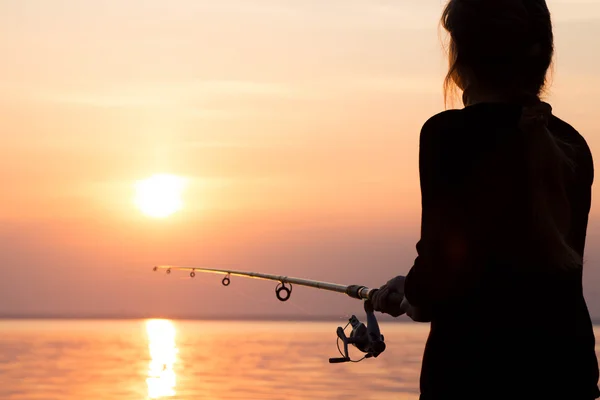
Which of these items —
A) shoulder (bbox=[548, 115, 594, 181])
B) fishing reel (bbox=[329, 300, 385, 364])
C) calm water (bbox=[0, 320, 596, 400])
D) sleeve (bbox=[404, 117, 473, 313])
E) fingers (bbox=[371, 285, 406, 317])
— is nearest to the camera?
sleeve (bbox=[404, 117, 473, 313])

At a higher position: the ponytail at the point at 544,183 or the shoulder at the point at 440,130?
the shoulder at the point at 440,130

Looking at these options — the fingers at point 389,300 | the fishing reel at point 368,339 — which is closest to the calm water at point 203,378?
the fishing reel at point 368,339

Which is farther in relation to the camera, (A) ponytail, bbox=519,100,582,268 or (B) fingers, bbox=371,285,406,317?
(B) fingers, bbox=371,285,406,317

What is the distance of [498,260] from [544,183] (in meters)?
0.23

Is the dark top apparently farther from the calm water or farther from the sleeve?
the calm water

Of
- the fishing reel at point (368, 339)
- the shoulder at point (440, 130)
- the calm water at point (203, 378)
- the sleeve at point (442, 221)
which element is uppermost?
the calm water at point (203, 378)

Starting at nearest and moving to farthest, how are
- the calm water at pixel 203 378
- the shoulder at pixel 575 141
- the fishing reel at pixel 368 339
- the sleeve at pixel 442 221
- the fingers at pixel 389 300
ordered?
the sleeve at pixel 442 221, the shoulder at pixel 575 141, the fingers at pixel 389 300, the fishing reel at pixel 368 339, the calm water at pixel 203 378

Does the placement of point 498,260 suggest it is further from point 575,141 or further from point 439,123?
point 575,141

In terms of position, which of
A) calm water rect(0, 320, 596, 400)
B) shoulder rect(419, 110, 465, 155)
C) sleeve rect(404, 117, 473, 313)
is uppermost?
calm water rect(0, 320, 596, 400)

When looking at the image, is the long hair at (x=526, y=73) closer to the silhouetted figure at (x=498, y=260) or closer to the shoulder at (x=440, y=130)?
the silhouetted figure at (x=498, y=260)

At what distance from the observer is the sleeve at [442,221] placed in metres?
2.80

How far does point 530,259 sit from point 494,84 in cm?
48

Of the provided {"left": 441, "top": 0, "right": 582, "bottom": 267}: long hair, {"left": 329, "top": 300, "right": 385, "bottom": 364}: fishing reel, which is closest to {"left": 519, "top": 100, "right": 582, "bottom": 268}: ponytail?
{"left": 441, "top": 0, "right": 582, "bottom": 267}: long hair

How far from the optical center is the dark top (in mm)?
2809
